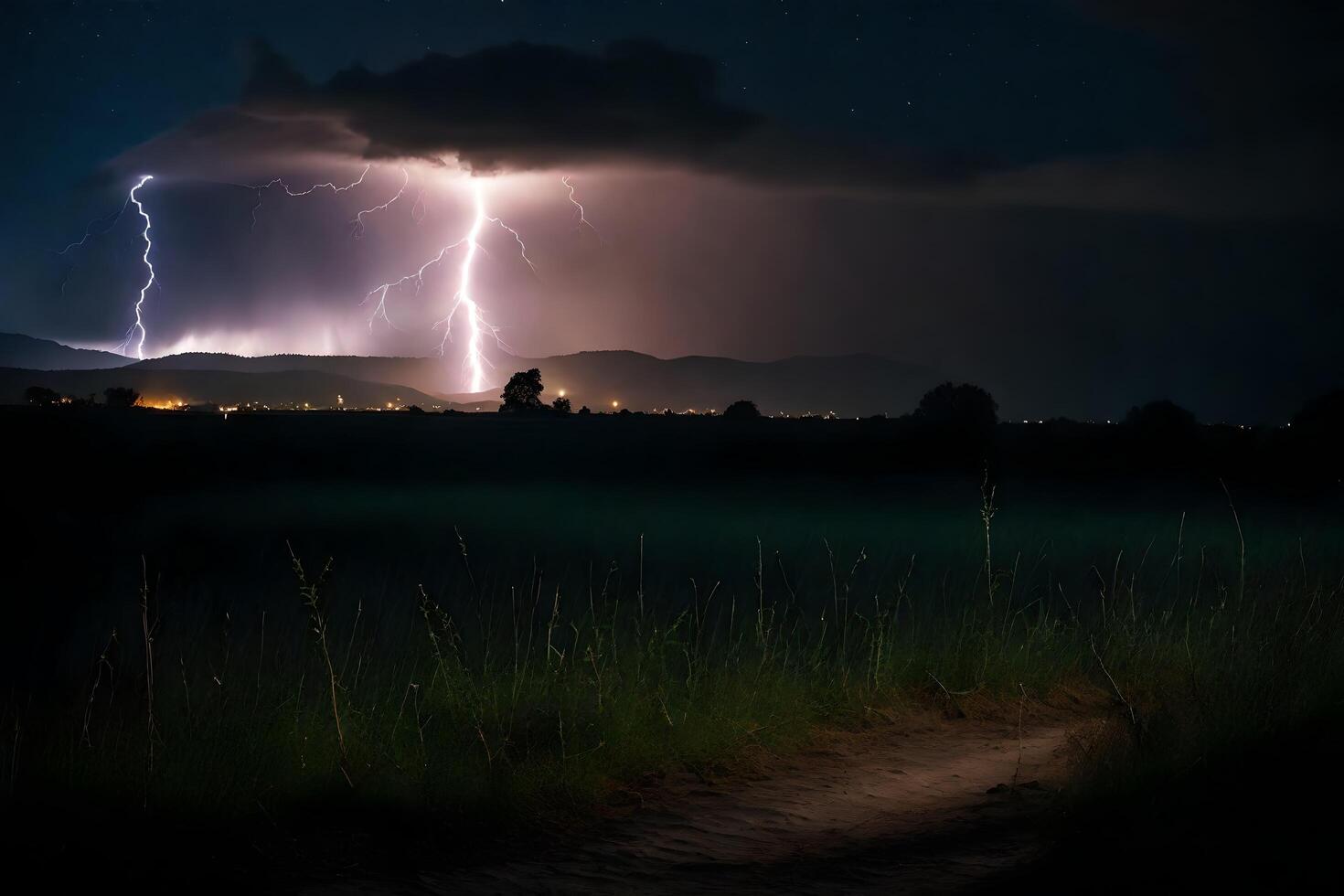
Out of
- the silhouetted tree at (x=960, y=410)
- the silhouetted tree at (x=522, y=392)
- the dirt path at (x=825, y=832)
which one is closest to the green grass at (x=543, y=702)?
the dirt path at (x=825, y=832)

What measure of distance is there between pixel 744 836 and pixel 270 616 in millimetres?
10868

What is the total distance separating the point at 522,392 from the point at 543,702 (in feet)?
336

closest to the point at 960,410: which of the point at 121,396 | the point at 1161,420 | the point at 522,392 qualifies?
the point at 1161,420

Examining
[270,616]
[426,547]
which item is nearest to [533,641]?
[270,616]

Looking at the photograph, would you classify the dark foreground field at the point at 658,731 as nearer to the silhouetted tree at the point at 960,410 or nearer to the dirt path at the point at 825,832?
the dirt path at the point at 825,832

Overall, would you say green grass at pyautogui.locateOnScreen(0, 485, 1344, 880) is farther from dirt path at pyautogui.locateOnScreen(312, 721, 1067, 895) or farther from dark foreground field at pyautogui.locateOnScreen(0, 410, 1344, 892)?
dirt path at pyautogui.locateOnScreen(312, 721, 1067, 895)

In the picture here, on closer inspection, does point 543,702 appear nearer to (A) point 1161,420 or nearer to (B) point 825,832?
(B) point 825,832

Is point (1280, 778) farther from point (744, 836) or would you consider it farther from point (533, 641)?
point (533, 641)

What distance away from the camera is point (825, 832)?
7.23 metres

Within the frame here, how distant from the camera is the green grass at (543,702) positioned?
23.5ft

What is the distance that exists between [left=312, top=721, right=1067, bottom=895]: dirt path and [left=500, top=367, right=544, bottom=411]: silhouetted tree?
331ft

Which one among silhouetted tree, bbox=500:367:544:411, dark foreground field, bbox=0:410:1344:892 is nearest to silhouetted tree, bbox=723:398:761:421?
silhouetted tree, bbox=500:367:544:411

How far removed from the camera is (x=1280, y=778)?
6.19 metres

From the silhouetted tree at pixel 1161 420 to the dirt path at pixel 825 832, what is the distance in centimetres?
6941
